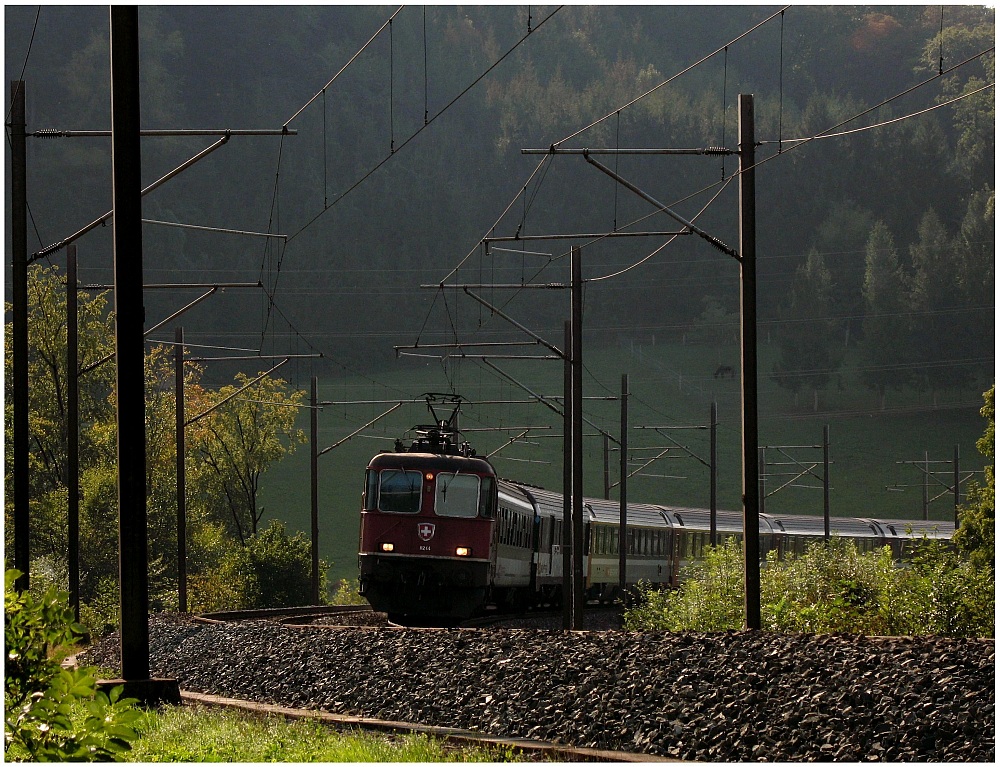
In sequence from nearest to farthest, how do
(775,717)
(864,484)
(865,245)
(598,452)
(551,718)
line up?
1. (775,717)
2. (551,718)
3. (864,484)
4. (598,452)
5. (865,245)

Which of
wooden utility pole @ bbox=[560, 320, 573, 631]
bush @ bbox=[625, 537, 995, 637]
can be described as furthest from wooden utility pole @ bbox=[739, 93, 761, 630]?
wooden utility pole @ bbox=[560, 320, 573, 631]

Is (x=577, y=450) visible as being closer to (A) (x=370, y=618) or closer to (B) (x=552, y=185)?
(A) (x=370, y=618)

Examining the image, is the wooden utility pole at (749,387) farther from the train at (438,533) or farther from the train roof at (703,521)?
the train roof at (703,521)

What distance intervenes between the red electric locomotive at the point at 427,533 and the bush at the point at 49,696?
52.0 ft

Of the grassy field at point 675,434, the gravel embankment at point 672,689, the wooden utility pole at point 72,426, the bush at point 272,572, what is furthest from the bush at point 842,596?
the grassy field at point 675,434

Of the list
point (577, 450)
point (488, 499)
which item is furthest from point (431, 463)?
point (577, 450)

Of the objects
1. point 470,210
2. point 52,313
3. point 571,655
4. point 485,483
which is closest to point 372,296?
point 470,210

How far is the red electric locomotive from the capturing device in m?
22.5

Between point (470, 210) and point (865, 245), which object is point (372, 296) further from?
point (865, 245)

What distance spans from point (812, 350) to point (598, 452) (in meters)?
18.6

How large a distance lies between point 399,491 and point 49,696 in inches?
681

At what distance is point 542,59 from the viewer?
14800cm

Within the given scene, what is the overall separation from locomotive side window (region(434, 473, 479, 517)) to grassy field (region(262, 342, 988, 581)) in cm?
4804

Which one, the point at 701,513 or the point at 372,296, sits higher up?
the point at 372,296
